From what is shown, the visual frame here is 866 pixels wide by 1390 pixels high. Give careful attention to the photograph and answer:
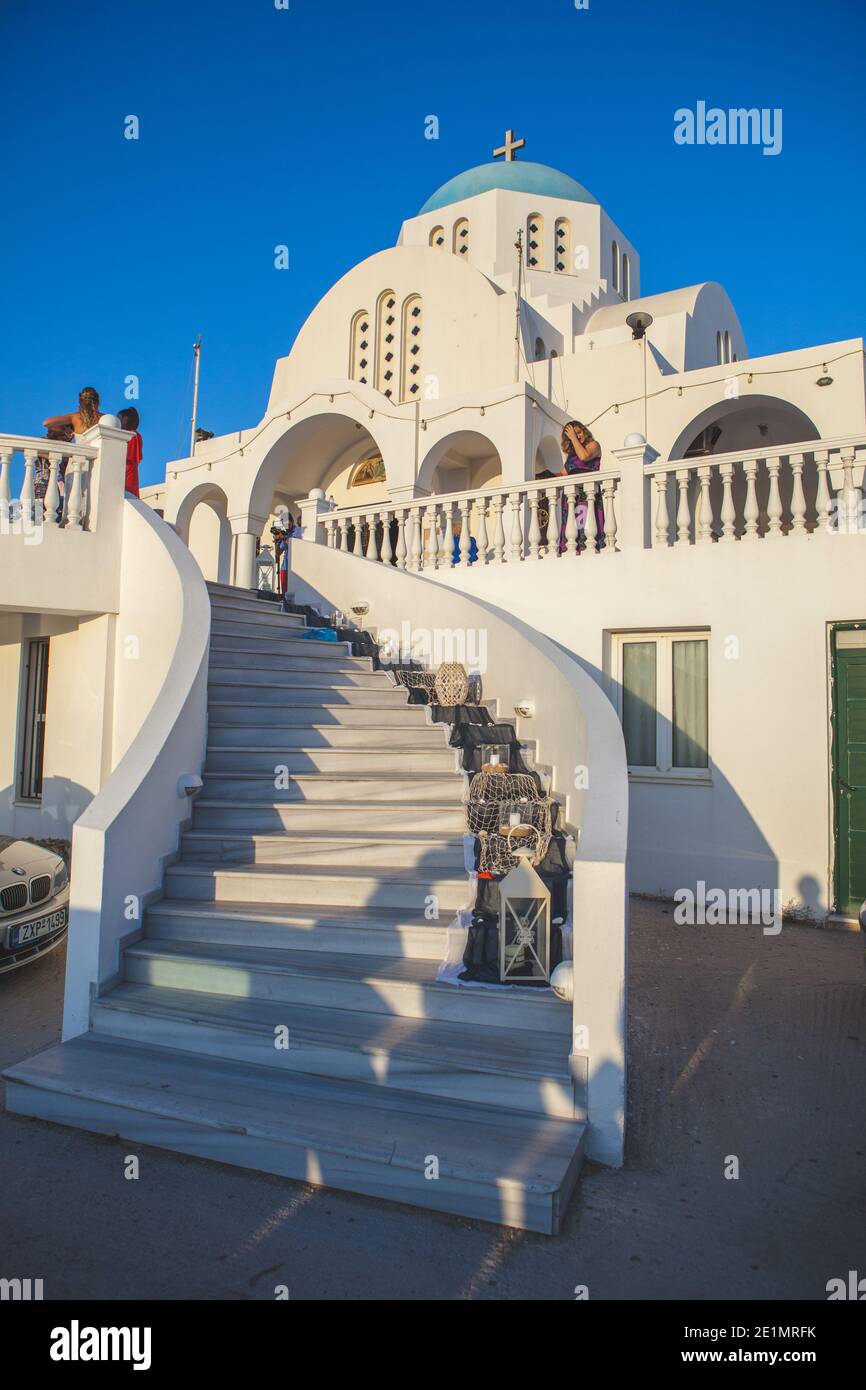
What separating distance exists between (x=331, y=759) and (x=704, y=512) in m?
4.28

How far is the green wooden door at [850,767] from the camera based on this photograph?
685 centimetres

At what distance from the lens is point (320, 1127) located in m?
3.20

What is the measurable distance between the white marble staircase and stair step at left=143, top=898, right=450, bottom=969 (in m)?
0.01

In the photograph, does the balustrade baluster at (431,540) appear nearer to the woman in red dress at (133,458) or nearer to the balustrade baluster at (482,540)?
the balustrade baluster at (482,540)

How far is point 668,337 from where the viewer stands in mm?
13805

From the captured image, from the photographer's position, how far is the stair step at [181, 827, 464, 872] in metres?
5.02

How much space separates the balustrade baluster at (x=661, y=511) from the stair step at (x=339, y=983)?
497 centimetres

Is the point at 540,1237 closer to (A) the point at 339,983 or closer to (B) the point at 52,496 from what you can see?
(A) the point at 339,983

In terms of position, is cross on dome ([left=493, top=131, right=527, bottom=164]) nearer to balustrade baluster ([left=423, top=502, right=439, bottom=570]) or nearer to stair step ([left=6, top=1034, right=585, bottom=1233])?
balustrade baluster ([left=423, top=502, right=439, bottom=570])

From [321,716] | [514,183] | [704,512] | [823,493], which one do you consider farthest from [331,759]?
[514,183]

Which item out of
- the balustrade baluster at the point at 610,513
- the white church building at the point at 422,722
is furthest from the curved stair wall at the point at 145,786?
the balustrade baluster at the point at 610,513

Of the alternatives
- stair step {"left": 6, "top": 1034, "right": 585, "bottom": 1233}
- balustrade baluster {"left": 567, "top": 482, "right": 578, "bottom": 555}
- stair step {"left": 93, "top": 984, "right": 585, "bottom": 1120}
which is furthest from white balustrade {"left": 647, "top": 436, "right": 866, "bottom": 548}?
stair step {"left": 6, "top": 1034, "right": 585, "bottom": 1233}
